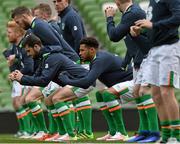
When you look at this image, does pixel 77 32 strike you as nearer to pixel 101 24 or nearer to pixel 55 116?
pixel 55 116

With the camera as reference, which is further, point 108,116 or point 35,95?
point 35,95

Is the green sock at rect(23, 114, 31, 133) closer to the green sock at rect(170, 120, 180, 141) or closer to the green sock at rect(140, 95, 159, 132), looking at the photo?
the green sock at rect(140, 95, 159, 132)

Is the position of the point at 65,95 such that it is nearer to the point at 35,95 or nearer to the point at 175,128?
the point at 35,95

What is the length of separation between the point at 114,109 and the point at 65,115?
0.67m

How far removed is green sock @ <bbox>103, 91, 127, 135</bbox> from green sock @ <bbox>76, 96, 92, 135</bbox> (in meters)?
0.51

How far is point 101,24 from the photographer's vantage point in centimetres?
1938

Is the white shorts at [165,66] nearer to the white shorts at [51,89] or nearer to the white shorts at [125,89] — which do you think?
the white shorts at [125,89]

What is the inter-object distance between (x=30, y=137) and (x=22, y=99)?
77 cm

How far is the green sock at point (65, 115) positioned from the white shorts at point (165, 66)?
2.75 m

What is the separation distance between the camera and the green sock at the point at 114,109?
11.6 meters

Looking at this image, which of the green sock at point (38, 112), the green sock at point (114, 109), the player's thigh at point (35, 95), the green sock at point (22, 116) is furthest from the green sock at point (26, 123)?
the green sock at point (114, 109)

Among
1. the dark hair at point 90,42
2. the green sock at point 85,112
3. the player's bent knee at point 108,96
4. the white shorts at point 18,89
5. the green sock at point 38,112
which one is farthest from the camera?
the white shorts at point 18,89

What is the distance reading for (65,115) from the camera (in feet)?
38.5

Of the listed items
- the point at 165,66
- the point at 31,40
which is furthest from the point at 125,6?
the point at 165,66
